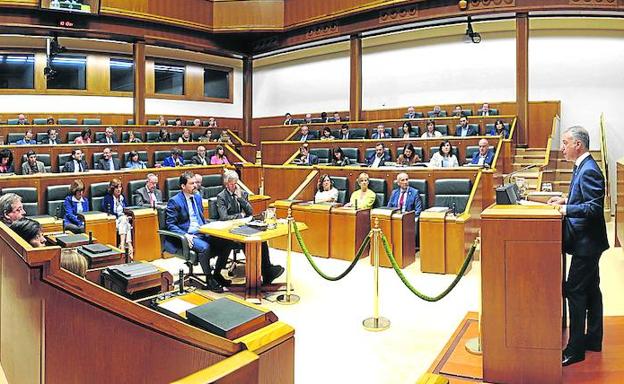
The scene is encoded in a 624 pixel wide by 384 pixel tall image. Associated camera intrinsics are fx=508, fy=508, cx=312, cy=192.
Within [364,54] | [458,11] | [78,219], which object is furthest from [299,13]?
[78,219]

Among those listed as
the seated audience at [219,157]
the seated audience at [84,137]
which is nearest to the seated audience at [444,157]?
the seated audience at [219,157]

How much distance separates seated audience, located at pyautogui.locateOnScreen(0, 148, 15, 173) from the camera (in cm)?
705

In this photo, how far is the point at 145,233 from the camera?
5703mm

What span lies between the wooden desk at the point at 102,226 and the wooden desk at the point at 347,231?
2382mm

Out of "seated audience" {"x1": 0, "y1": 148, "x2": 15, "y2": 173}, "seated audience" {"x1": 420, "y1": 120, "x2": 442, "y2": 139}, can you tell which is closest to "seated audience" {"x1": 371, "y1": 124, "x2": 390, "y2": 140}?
"seated audience" {"x1": 420, "y1": 120, "x2": 442, "y2": 139}

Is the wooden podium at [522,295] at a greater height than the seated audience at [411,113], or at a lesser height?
lesser

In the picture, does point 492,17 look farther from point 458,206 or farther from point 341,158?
point 458,206

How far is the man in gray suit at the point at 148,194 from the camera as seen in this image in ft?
20.1

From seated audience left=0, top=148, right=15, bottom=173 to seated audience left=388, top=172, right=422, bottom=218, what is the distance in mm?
5333

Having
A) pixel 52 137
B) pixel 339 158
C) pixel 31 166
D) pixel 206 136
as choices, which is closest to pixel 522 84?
pixel 339 158

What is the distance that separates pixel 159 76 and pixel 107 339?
13204 mm

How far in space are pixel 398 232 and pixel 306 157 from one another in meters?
3.33

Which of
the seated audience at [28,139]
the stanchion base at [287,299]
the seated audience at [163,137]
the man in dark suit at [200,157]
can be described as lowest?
the stanchion base at [287,299]

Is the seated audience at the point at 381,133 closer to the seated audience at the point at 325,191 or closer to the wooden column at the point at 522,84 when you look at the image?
the wooden column at the point at 522,84
